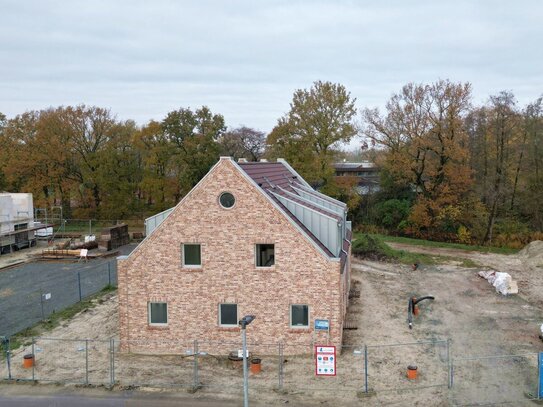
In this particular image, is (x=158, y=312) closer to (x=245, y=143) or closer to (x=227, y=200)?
(x=227, y=200)

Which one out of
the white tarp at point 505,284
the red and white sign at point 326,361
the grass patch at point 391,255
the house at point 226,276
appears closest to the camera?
the red and white sign at point 326,361

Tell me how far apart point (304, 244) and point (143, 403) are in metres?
8.51

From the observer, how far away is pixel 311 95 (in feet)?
173

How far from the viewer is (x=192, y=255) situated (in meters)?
22.2

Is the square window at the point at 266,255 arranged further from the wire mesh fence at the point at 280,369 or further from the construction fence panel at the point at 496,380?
the construction fence panel at the point at 496,380

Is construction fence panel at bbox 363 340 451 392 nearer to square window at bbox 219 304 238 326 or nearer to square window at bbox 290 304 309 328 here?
square window at bbox 290 304 309 328

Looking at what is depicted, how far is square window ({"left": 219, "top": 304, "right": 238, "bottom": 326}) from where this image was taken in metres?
22.1

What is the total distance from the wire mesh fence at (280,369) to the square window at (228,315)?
0.86 meters

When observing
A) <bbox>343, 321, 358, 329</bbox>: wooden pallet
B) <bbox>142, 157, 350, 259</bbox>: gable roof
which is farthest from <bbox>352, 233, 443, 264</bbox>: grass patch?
<bbox>142, 157, 350, 259</bbox>: gable roof

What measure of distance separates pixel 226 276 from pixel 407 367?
8136 mm

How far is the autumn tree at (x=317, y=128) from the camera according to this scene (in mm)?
52406

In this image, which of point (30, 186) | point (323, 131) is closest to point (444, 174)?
point (323, 131)

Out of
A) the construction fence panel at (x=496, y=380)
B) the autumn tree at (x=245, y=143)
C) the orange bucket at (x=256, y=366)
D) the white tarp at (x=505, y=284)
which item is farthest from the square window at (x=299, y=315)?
the autumn tree at (x=245, y=143)

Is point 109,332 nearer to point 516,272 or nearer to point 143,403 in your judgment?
point 143,403
